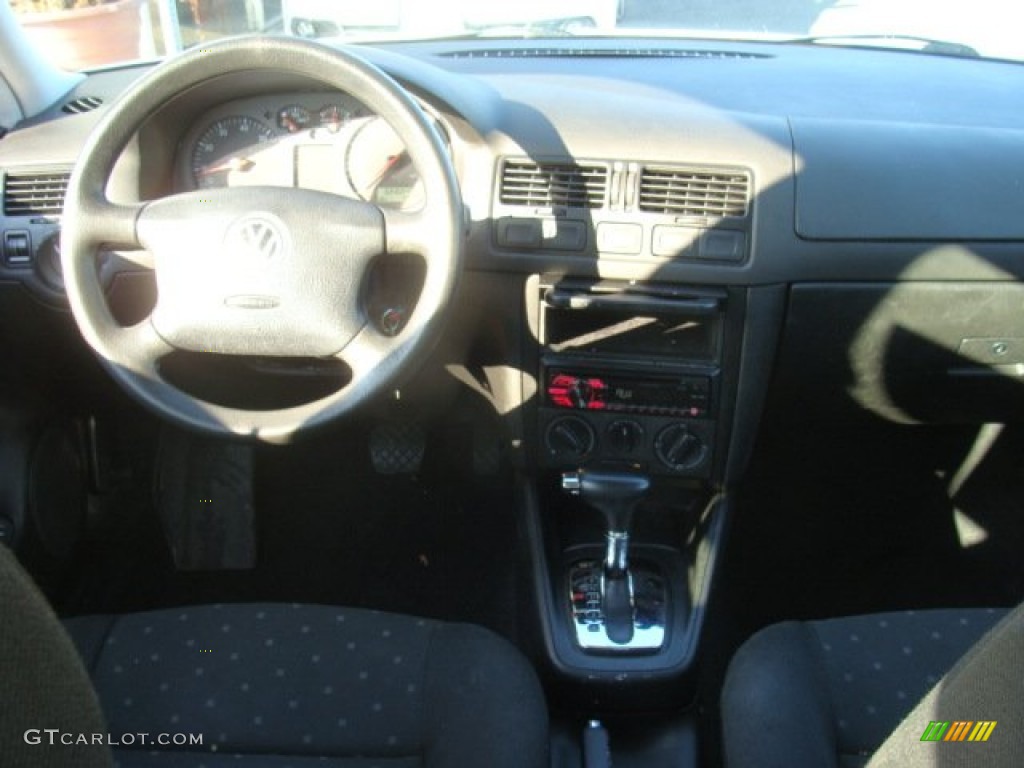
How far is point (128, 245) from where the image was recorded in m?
1.68

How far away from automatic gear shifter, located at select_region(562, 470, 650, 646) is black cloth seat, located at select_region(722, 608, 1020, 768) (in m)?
0.37

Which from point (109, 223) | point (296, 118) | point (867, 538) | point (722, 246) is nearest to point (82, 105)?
point (296, 118)

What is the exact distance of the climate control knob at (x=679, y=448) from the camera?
204 cm

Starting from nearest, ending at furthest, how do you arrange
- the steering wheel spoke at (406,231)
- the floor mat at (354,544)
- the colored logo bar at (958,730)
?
the colored logo bar at (958,730) → the steering wheel spoke at (406,231) → the floor mat at (354,544)

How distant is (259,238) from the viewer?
1.61m

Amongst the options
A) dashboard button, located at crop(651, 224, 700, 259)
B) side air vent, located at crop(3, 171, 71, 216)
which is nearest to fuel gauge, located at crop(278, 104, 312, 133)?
side air vent, located at crop(3, 171, 71, 216)

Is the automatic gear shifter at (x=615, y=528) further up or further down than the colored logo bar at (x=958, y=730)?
further down

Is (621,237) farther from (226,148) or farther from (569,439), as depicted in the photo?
(226,148)

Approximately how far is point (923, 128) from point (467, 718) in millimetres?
1318

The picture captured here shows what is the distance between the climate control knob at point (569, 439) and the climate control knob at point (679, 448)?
13 cm

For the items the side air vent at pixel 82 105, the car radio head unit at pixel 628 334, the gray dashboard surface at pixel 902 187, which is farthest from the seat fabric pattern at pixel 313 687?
the side air vent at pixel 82 105

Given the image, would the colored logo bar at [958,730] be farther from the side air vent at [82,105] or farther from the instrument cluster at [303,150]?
the side air vent at [82,105]

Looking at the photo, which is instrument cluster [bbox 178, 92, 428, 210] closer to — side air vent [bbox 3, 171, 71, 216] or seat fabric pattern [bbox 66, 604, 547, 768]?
side air vent [bbox 3, 171, 71, 216]

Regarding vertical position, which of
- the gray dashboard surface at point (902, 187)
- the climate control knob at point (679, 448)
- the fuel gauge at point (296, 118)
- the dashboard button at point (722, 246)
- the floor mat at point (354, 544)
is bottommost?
the floor mat at point (354, 544)
